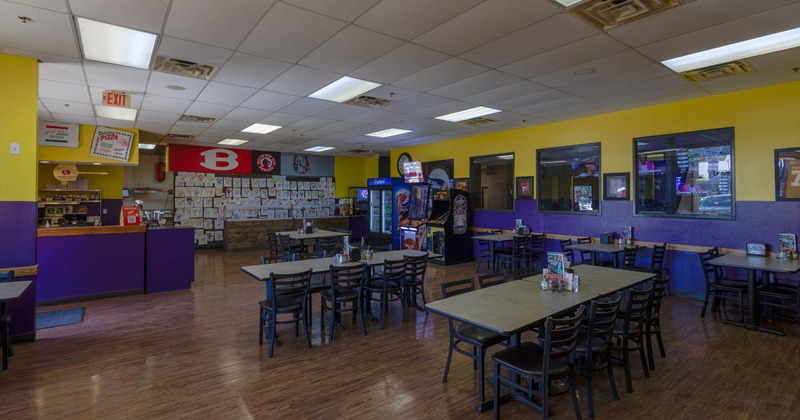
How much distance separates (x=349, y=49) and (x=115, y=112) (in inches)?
207

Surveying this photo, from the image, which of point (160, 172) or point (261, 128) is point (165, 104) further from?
point (160, 172)

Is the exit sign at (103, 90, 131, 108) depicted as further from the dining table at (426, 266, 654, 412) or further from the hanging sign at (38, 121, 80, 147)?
the dining table at (426, 266, 654, 412)

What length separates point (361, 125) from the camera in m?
7.96

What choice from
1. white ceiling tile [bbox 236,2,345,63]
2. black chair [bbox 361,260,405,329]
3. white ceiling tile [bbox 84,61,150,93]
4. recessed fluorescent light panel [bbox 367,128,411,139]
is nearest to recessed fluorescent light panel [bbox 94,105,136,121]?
white ceiling tile [bbox 84,61,150,93]

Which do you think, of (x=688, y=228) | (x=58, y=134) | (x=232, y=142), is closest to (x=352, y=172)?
(x=232, y=142)

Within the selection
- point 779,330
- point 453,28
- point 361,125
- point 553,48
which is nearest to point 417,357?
point 453,28

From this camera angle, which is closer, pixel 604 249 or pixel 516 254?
pixel 604 249

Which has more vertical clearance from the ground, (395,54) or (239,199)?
(395,54)

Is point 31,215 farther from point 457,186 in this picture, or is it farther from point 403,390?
point 457,186

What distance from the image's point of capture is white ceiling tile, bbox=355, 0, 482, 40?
3046mm

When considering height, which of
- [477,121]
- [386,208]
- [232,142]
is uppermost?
[232,142]

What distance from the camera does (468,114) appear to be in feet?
23.4

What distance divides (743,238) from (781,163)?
1139 millimetres

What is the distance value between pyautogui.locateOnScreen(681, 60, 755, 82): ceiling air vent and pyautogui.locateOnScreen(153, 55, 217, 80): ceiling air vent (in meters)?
6.01
